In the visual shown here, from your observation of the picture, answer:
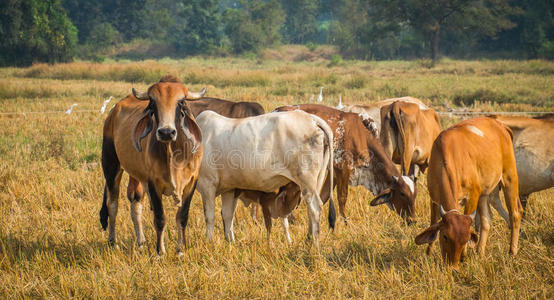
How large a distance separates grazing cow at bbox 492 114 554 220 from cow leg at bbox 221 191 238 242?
10.0ft

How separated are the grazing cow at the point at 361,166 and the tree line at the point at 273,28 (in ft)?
110

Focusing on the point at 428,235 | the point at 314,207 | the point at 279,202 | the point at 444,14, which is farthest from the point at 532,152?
the point at 444,14

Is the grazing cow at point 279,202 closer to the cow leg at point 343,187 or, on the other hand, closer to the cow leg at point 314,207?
the cow leg at point 314,207

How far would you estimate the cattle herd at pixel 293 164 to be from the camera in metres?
4.58

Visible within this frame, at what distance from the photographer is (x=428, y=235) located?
433cm

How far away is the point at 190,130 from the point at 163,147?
11.8 inches

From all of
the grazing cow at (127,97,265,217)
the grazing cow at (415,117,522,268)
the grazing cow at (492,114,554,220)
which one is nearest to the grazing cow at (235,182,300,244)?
the grazing cow at (415,117,522,268)

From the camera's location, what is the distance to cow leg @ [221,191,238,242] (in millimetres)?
5520

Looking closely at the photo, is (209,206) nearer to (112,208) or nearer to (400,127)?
(112,208)

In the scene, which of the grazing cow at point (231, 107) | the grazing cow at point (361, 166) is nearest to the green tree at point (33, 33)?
the grazing cow at point (231, 107)

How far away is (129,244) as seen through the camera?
18.4 feet

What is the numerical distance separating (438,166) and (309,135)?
1.32 m

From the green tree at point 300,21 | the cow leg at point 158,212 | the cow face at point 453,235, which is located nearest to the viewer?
the cow face at point 453,235

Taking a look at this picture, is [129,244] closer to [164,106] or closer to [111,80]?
[164,106]
